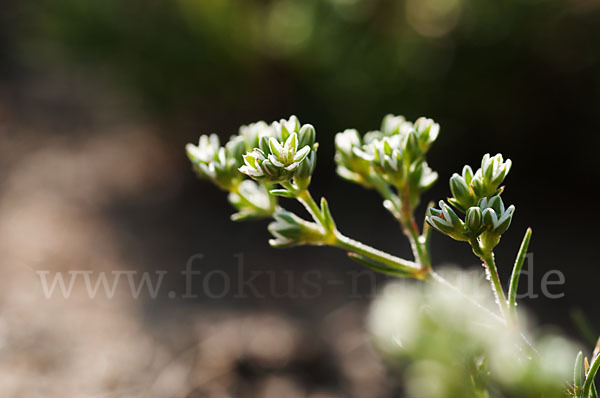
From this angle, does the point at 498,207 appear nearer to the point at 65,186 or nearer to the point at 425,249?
the point at 425,249

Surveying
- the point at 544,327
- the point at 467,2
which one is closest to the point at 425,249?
the point at 544,327

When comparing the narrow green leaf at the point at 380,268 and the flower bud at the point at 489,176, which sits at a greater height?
the flower bud at the point at 489,176

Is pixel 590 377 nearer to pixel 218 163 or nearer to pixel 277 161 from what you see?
pixel 277 161

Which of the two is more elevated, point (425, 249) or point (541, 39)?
point (541, 39)

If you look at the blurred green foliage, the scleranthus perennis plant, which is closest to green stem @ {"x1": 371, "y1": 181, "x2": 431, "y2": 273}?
the scleranthus perennis plant

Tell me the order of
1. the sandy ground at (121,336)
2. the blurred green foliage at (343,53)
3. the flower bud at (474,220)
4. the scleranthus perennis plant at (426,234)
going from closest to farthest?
the scleranthus perennis plant at (426,234)
the flower bud at (474,220)
the sandy ground at (121,336)
the blurred green foliage at (343,53)

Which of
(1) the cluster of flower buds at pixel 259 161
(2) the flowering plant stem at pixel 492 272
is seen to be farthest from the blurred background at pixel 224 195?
(2) the flowering plant stem at pixel 492 272

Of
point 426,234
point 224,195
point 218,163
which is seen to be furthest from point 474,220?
point 224,195

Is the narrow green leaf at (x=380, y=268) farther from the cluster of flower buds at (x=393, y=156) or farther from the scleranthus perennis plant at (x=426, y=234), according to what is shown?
the cluster of flower buds at (x=393, y=156)
